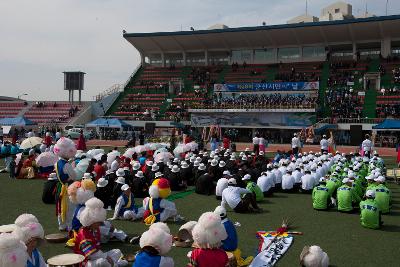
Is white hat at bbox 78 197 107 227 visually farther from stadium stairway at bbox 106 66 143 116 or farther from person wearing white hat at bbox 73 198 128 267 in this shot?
stadium stairway at bbox 106 66 143 116

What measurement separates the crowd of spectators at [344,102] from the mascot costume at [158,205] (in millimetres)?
29621

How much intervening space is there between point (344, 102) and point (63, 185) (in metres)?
33.7

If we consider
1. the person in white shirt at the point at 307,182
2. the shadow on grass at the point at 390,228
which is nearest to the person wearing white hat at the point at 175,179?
the person in white shirt at the point at 307,182

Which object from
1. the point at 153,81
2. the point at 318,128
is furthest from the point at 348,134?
the point at 153,81

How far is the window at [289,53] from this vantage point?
48.8 metres

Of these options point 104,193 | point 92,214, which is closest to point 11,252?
point 92,214

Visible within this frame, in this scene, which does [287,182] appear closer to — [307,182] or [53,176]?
[307,182]

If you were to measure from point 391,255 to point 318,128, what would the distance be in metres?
28.6

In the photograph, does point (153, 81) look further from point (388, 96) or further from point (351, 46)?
point (388, 96)

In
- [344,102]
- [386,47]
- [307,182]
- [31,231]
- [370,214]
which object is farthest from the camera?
[386,47]

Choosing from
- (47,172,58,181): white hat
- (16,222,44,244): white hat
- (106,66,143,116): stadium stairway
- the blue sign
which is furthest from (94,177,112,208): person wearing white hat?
(106,66,143,116): stadium stairway

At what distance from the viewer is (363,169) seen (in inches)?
637

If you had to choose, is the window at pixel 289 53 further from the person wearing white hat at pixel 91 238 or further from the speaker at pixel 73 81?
the person wearing white hat at pixel 91 238

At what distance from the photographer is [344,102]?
39.1 metres
